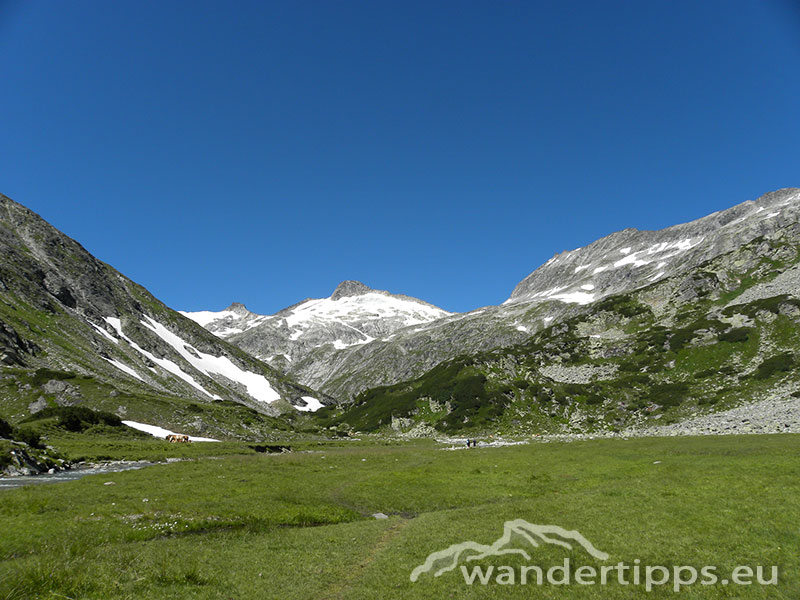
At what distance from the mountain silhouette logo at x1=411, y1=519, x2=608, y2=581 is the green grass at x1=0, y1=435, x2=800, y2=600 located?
0.61m

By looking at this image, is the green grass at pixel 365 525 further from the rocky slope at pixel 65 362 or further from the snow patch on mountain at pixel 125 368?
the snow patch on mountain at pixel 125 368

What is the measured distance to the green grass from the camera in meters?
18.3

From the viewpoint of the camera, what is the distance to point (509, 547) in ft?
74.2

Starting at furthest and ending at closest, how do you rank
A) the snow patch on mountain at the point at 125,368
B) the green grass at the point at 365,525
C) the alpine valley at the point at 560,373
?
the snow patch on mountain at the point at 125,368 < the alpine valley at the point at 560,373 < the green grass at the point at 365,525

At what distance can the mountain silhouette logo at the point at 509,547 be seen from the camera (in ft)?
69.3

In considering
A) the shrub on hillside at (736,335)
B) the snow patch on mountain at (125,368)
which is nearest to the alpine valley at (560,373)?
the shrub on hillside at (736,335)

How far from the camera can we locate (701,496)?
2984cm

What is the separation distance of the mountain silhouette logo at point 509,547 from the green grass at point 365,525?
608 mm

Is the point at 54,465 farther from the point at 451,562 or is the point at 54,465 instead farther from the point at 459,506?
the point at 451,562

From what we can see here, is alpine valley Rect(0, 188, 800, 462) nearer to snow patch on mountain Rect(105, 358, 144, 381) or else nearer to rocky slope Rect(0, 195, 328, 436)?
rocky slope Rect(0, 195, 328, 436)

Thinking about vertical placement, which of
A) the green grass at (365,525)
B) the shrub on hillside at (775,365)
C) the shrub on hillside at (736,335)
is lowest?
the green grass at (365,525)

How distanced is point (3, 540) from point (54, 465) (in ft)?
141

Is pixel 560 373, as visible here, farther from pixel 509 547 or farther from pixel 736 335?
pixel 509 547

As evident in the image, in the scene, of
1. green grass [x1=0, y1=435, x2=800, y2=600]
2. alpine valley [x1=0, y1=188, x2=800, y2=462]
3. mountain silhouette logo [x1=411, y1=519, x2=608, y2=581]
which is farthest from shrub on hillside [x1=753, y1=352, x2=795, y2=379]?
mountain silhouette logo [x1=411, y1=519, x2=608, y2=581]
